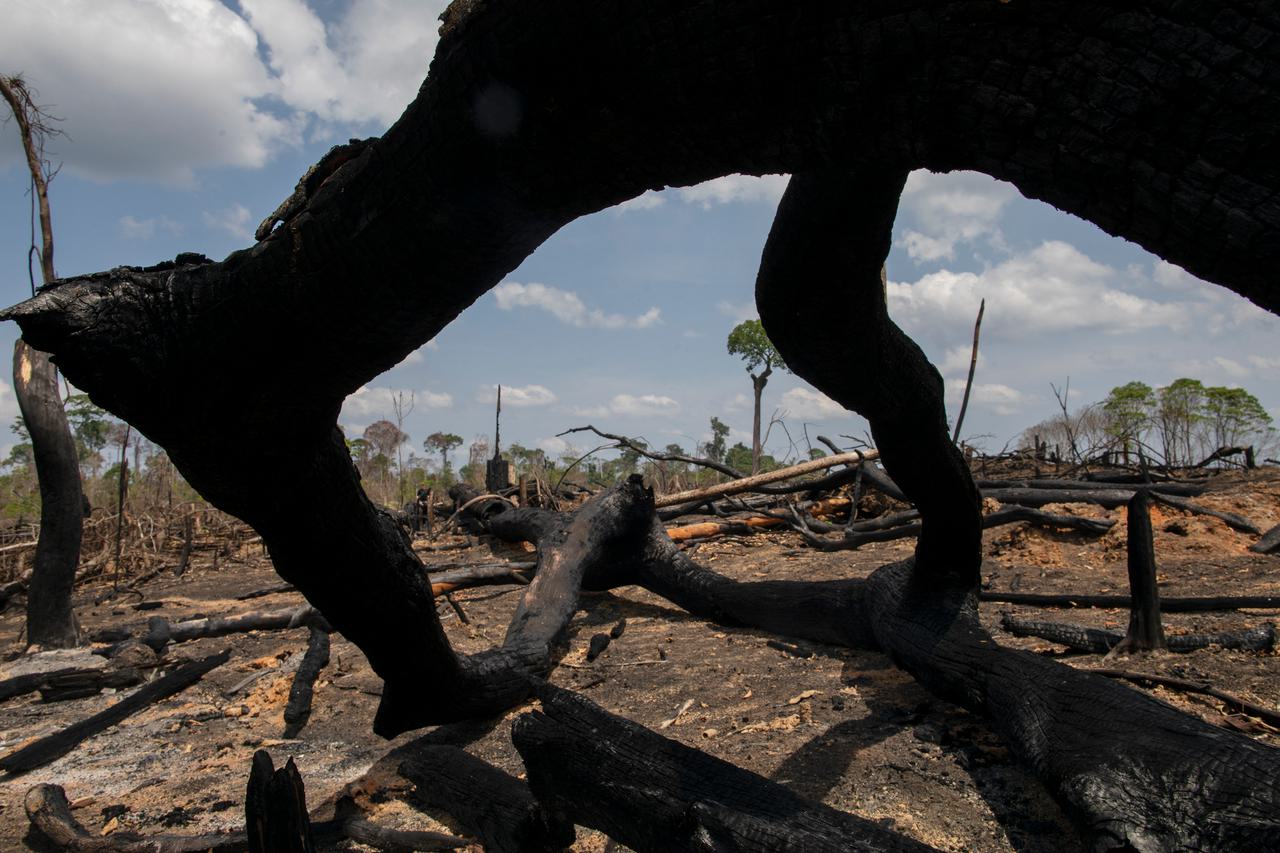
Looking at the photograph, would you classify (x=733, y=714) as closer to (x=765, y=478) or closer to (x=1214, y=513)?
(x=765, y=478)

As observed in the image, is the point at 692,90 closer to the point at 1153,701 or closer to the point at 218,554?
the point at 1153,701

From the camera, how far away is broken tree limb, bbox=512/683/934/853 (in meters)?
1.83

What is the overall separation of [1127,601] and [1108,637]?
3.47ft

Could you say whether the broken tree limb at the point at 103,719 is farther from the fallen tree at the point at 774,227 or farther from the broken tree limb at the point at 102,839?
the fallen tree at the point at 774,227

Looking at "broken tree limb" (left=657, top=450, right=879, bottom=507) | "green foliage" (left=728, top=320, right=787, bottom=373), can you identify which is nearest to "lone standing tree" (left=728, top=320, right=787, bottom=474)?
"green foliage" (left=728, top=320, right=787, bottom=373)

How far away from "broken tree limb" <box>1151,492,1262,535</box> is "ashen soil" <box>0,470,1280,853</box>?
9cm

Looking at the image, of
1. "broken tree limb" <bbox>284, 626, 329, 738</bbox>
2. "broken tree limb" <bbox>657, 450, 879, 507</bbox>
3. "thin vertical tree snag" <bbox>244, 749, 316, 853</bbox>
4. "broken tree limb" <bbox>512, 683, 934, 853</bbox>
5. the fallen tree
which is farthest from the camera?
"broken tree limb" <bbox>657, 450, 879, 507</bbox>

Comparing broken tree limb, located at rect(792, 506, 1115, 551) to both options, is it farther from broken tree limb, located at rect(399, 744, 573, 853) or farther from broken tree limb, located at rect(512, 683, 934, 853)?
broken tree limb, located at rect(512, 683, 934, 853)

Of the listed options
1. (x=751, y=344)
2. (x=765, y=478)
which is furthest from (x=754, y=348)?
(x=765, y=478)

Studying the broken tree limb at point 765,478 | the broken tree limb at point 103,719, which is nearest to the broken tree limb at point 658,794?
the broken tree limb at point 103,719

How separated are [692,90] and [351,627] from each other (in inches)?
94.6

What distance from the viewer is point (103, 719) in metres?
4.32

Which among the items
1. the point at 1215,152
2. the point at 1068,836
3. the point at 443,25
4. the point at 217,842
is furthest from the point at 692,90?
the point at 217,842

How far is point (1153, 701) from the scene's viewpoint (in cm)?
227
